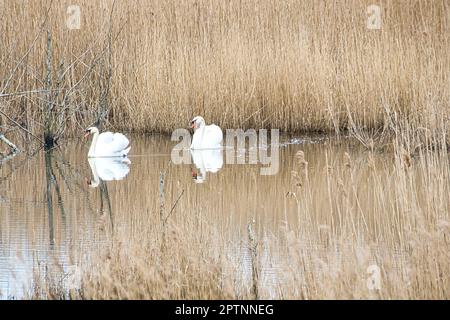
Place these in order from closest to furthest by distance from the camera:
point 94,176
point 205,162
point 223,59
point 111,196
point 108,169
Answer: point 111,196 < point 94,176 < point 108,169 < point 205,162 < point 223,59

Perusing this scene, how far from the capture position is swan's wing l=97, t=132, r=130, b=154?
32.0ft

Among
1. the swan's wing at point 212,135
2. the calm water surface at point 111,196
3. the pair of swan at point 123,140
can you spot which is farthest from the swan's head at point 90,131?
the swan's wing at point 212,135

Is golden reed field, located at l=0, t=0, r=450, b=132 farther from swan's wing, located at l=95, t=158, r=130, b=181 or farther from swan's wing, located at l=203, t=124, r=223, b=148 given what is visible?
swan's wing, located at l=95, t=158, r=130, b=181

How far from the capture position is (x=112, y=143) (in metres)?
9.77

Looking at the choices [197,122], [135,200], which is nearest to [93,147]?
[197,122]

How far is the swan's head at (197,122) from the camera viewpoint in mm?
10258

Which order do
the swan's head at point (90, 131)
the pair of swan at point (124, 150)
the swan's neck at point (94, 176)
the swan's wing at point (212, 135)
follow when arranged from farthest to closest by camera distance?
the swan's head at point (90, 131)
the swan's wing at point (212, 135)
the pair of swan at point (124, 150)
the swan's neck at point (94, 176)

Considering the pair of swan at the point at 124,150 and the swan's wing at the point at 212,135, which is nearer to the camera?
the pair of swan at the point at 124,150

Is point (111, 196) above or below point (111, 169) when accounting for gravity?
below

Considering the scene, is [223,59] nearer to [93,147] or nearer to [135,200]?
[93,147]

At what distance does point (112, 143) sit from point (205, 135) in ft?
3.03

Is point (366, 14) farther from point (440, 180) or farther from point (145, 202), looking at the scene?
point (440, 180)

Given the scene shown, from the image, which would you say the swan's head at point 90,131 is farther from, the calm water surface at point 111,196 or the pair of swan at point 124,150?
the calm water surface at point 111,196
